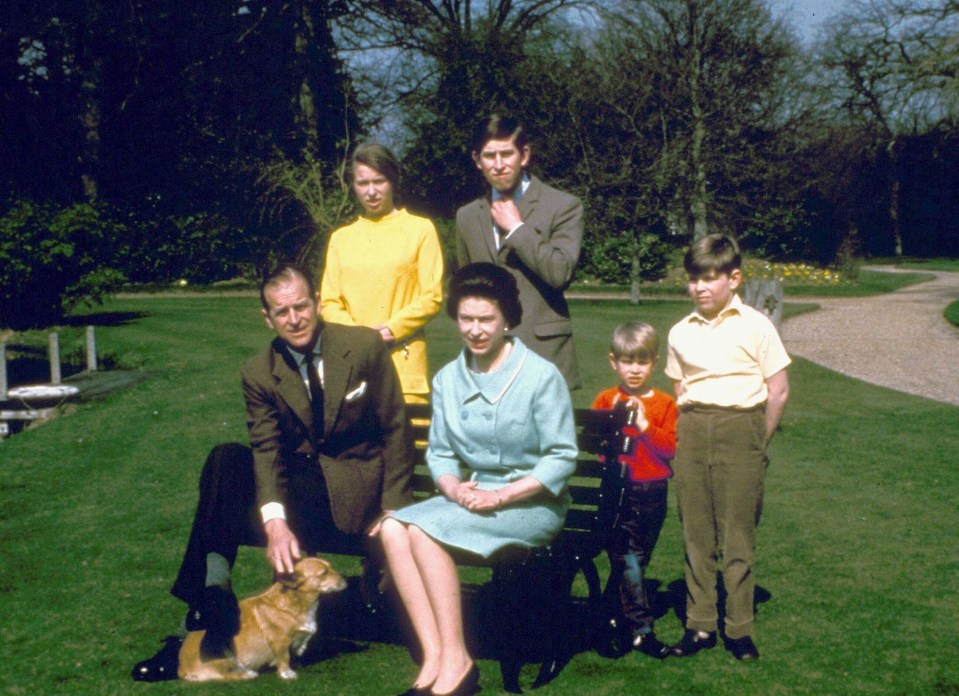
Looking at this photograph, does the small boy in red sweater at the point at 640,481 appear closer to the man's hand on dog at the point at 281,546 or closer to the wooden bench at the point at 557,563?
the wooden bench at the point at 557,563

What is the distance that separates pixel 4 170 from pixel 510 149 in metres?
29.5

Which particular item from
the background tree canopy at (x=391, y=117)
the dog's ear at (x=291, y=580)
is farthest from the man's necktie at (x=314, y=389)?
the background tree canopy at (x=391, y=117)

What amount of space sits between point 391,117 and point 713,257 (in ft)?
107

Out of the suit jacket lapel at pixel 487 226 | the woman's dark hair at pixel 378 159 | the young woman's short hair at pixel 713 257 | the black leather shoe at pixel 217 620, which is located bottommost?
the black leather shoe at pixel 217 620

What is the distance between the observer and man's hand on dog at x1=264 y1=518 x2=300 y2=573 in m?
4.21

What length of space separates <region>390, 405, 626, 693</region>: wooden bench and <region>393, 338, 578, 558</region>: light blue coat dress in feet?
0.39

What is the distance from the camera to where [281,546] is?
4.23 metres

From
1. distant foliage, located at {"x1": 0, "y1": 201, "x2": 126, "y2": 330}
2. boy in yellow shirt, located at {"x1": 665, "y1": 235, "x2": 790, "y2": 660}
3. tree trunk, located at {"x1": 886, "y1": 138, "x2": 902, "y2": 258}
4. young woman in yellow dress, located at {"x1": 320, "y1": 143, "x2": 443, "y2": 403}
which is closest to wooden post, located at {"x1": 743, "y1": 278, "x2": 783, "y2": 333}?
distant foliage, located at {"x1": 0, "y1": 201, "x2": 126, "y2": 330}

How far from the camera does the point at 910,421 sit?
11.1 m

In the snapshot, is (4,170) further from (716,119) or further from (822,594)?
(822,594)

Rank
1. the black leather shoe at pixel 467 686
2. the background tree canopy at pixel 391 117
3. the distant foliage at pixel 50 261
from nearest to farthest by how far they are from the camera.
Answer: the black leather shoe at pixel 467 686, the distant foliage at pixel 50 261, the background tree canopy at pixel 391 117

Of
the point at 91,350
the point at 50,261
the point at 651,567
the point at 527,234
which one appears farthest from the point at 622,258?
the point at 527,234

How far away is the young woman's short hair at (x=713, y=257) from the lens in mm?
4477

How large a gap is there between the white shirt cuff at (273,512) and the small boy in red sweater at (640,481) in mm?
1380
